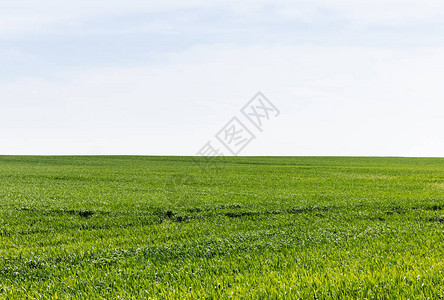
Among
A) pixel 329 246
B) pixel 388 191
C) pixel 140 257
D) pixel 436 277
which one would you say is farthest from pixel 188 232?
pixel 388 191

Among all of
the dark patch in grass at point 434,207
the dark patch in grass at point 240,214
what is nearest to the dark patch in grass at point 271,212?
the dark patch in grass at point 240,214

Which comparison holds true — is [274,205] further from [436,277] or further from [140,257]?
[436,277]

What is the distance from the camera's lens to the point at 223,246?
9.79 m

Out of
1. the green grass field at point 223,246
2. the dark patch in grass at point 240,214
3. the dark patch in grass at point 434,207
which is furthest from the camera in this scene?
the dark patch in grass at point 434,207

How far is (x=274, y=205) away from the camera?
1622 centimetres

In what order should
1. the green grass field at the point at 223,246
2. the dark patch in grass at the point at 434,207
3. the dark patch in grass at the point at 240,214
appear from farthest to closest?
the dark patch in grass at the point at 434,207
the dark patch in grass at the point at 240,214
the green grass field at the point at 223,246

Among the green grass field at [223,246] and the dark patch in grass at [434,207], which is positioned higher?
the dark patch in grass at [434,207]

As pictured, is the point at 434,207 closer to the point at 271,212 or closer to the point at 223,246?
the point at 271,212

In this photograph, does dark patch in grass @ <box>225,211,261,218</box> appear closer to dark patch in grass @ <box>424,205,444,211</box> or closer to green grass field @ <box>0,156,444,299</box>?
green grass field @ <box>0,156,444,299</box>

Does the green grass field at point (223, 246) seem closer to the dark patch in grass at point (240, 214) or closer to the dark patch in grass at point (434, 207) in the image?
the dark patch in grass at point (240, 214)

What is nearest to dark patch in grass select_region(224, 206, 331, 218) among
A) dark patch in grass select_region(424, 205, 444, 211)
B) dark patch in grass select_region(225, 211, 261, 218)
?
dark patch in grass select_region(225, 211, 261, 218)

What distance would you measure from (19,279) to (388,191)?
1959 cm

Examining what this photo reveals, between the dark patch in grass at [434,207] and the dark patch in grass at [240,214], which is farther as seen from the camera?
the dark patch in grass at [434,207]

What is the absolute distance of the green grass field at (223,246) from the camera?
22.0 feet
